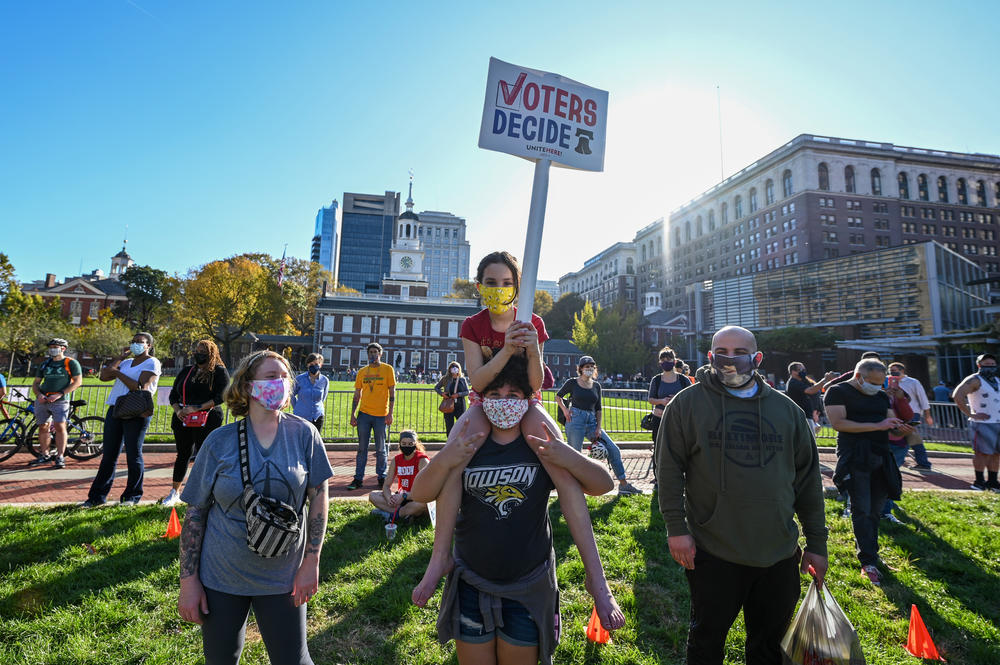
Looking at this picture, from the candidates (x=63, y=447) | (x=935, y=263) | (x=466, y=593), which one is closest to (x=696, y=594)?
(x=466, y=593)

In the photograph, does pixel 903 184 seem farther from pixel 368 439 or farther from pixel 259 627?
pixel 259 627

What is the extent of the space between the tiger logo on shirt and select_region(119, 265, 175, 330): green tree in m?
78.4

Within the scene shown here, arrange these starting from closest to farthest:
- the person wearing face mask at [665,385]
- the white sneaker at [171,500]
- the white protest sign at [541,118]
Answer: the white protest sign at [541,118] → the white sneaker at [171,500] → the person wearing face mask at [665,385]

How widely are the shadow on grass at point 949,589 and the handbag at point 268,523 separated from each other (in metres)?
4.94

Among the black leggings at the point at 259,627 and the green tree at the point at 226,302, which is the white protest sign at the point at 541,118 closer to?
the black leggings at the point at 259,627

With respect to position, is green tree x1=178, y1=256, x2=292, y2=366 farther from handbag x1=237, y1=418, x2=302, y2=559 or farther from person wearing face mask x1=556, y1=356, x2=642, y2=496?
handbag x1=237, y1=418, x2=302, y2=559

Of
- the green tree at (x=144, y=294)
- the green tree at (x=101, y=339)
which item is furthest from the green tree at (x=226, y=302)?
the green tree at (x=144, y=294)

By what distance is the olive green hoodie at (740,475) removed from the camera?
2.75 m

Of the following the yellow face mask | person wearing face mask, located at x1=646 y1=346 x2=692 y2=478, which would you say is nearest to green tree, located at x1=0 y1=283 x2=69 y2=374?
person wearing face mask, located at x1=646 y1=346 x2=692 y2=478

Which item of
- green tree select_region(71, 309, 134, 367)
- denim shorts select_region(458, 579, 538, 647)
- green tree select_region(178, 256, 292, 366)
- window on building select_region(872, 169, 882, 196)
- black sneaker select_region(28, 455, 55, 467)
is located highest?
window on building select_region(872, 169, 882, 196)

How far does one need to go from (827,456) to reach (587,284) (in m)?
134

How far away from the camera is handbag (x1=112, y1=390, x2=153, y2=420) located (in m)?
6.20

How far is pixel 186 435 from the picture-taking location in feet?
20.9

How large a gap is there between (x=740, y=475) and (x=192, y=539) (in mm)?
3138
